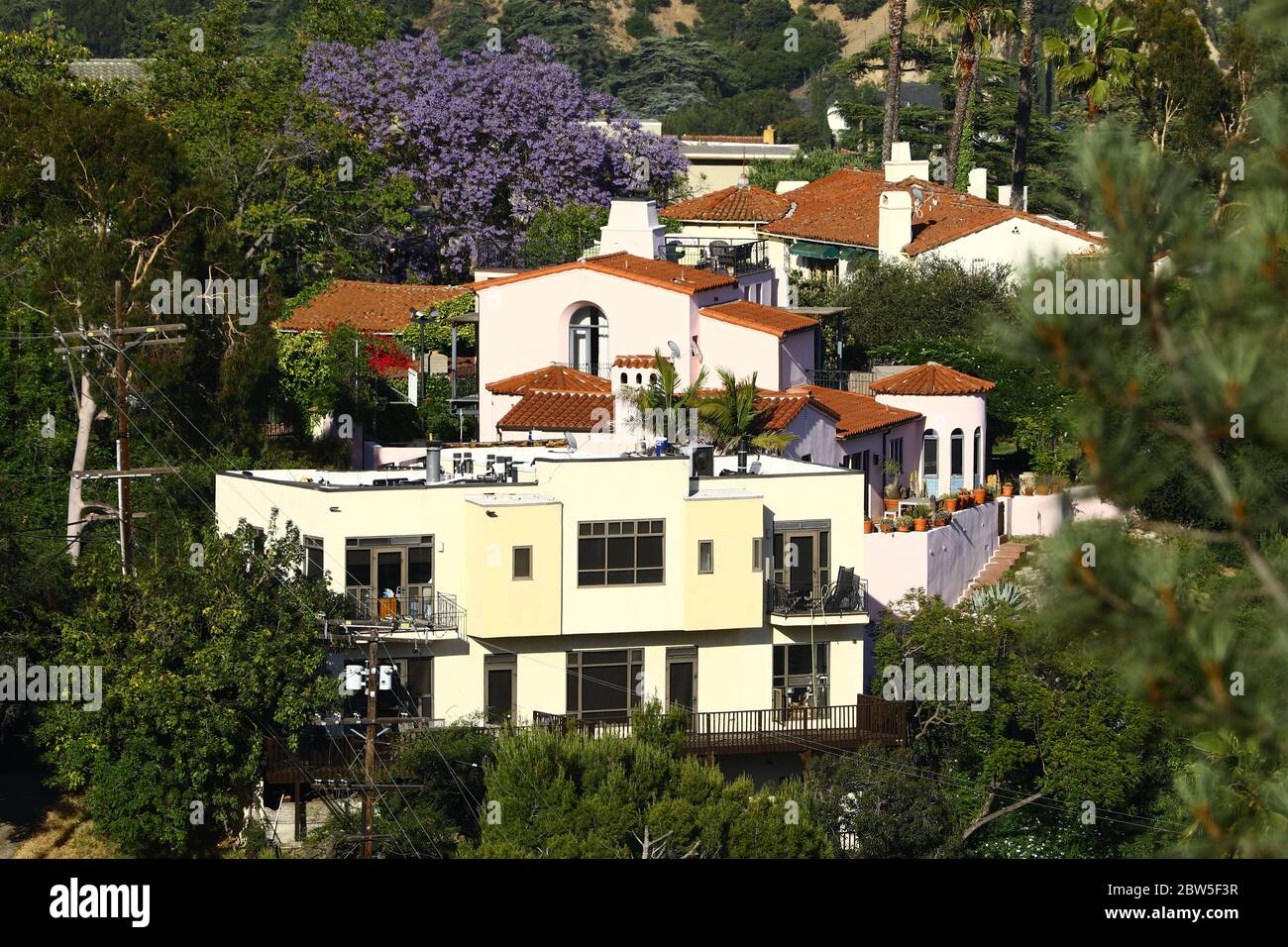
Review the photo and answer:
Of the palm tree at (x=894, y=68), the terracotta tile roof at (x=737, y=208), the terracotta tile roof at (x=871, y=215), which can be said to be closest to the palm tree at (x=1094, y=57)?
the terracotta tile roof at (x=871, y=215)

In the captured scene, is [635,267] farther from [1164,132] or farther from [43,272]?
[1164,132]

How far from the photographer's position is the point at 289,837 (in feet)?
113

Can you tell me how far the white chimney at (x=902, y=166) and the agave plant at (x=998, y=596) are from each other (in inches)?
1322

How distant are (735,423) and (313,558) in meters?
10.7

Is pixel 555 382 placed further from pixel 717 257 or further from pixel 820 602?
pixel 820 602

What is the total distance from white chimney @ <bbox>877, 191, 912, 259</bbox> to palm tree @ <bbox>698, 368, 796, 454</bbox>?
1974 cm

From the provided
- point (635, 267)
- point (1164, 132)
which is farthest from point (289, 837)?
point (1164, 132)

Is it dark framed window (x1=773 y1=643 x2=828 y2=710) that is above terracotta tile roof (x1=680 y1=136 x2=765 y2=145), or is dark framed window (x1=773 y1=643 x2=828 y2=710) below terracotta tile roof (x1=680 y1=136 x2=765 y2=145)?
below

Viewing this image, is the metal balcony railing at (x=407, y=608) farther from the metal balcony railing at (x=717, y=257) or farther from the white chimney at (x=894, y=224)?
the white chimney at (x=894, y=224)

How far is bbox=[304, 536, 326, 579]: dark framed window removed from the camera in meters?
36.6

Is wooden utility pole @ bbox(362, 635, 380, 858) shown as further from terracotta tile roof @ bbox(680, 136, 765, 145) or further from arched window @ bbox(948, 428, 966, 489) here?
terracotta tile roof @ bbox(680, 136, 765, 145)

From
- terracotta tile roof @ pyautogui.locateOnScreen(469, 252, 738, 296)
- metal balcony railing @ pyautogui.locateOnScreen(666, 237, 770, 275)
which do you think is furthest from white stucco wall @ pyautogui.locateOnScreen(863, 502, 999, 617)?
metal balcony railing @ pyautogui.locateOnScreen(666, 237, 770, 275)

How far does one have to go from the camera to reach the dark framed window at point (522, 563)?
37.2 m

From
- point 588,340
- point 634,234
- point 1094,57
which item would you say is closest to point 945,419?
point 588,340
